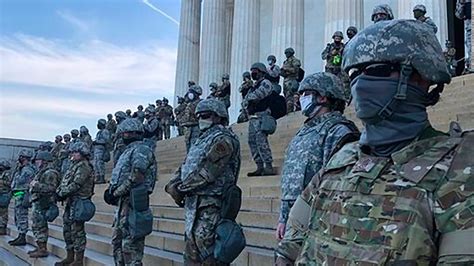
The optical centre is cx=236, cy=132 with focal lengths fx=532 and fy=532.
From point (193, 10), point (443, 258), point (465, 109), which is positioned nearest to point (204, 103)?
point (443, 258)

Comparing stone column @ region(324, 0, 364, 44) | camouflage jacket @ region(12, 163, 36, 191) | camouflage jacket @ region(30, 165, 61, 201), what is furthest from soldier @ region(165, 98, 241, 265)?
stone column @ region(324, 0, 364, 44)

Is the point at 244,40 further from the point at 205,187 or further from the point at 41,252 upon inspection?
the point at 205,187

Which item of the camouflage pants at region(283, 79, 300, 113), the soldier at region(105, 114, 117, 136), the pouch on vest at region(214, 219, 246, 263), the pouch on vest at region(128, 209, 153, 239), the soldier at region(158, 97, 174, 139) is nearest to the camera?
the pouch on vest at region(214, 219, 246, 263)

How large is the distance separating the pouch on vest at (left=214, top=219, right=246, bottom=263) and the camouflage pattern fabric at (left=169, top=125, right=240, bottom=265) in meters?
0.08

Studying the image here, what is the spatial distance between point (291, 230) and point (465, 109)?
6.30 metres

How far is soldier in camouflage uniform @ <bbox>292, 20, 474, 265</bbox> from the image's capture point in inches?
51.9

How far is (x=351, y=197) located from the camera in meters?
1.51

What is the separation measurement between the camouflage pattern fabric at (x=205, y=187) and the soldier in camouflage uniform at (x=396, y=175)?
2.65 m

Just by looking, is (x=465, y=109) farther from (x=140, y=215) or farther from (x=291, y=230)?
(x=291, y=230)

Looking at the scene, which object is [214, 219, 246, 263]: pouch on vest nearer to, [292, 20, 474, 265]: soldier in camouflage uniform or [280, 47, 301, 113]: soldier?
[292, 20, 474, 265]: soldier in camouflage uniform

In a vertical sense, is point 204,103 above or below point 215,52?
below

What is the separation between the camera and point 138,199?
526 centimetres

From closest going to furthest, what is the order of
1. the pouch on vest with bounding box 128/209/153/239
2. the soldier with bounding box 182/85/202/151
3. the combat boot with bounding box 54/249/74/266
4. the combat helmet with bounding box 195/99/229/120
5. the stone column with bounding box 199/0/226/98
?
1. the combat helmet with bounding box 195/99/229/120
2. the pouch on vest with bounding box 128/209/153/239
3. the combat boot with bounding box 54/249/74/266
4. the soldier with bounding box 182/85/202/151
5. the stone column with bounding box 199/0/226/98

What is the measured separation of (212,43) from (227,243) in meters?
17.7
